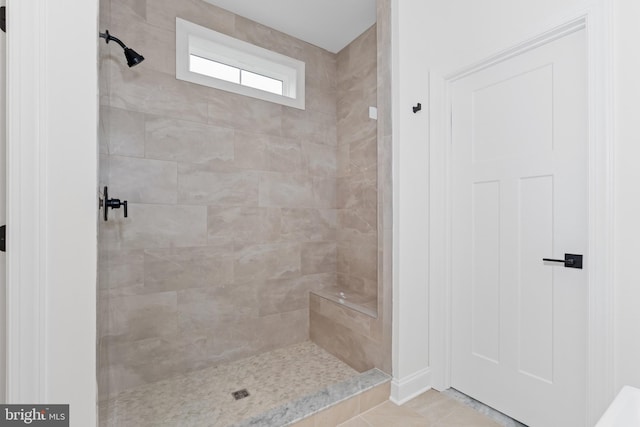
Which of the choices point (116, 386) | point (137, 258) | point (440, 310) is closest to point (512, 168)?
point (440, 310)

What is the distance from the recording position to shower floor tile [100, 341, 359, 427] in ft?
5.47

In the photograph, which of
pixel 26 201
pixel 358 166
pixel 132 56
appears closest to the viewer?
pixel 26 201

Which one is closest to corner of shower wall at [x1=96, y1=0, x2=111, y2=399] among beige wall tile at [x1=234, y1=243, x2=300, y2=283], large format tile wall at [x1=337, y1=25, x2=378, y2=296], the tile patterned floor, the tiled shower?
the tiled shower

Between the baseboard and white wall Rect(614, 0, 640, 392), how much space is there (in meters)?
0.94

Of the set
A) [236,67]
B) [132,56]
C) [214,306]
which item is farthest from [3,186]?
[236,67]

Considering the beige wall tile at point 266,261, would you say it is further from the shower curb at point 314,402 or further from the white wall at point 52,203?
the white wall at point 52,203

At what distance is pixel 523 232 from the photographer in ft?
5.25

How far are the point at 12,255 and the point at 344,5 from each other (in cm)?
252

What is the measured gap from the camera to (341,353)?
232 centimetres

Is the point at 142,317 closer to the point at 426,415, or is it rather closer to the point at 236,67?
the point at 426,415

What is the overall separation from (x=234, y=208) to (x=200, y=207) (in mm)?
252

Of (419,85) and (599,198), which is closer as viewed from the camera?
(599,198)

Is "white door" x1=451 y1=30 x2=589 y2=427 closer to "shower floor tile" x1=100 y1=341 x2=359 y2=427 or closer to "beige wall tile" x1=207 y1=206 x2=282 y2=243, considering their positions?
"shower floor tile" x1=100 y1=341 x2=359 y2=427

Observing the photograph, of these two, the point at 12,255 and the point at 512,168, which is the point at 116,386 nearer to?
the point at 12,255
